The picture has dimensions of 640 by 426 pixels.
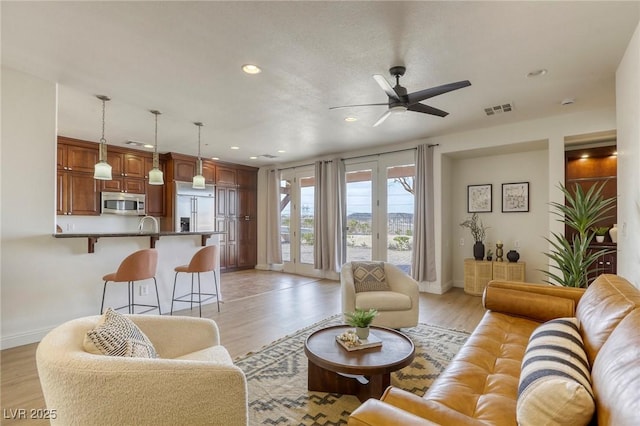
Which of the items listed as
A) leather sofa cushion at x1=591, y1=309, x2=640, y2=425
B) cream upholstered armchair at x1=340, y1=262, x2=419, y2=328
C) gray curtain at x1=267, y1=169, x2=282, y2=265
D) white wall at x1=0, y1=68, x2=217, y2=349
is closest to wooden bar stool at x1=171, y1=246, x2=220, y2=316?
white wall at x1=0, y1=68, x2=217, y2=349

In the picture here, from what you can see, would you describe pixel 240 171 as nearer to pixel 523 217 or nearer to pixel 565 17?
pixel 523 217

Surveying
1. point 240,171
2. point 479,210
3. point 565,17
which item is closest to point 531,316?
point 565,17

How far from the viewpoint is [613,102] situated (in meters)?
3.79

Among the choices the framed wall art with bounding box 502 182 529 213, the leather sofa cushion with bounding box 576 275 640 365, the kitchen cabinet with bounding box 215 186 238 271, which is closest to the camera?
the leather sofa cushion with bounding box 576 275 640 365

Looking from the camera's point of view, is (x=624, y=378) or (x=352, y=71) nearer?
(x=624, y=378)

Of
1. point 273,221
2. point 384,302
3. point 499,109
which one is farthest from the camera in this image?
point 273,221

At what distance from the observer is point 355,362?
76.9 inches

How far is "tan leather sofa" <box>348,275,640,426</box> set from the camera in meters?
0.96

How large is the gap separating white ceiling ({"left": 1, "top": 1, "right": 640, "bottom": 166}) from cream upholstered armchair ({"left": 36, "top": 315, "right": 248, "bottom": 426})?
2.13 metres

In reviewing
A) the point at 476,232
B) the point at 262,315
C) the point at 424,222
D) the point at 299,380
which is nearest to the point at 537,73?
the point at 424,222

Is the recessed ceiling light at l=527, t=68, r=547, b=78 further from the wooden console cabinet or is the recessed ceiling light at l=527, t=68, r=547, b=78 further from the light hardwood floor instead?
the wooden console cabinet

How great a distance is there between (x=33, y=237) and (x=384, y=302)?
363cm

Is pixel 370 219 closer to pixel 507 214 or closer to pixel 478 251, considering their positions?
pixel 478 251

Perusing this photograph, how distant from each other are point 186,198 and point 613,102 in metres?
7.23
